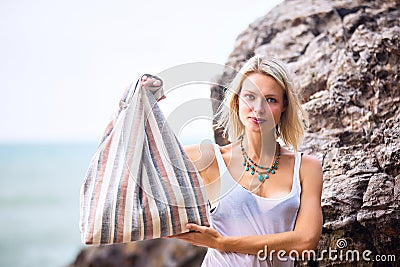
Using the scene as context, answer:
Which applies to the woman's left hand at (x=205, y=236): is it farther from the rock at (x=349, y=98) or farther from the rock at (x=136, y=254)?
the rock at (x=136, y=254)

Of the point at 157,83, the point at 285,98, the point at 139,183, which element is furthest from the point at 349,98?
the point at 139,183

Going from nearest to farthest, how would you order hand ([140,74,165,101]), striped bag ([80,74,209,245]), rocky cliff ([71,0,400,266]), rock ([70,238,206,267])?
striped bag ([80,74,209,245]) → hand ([140,74,165,101]) → rocky cliff ([71,0,400,266]) → rock ([70,238,206,267])

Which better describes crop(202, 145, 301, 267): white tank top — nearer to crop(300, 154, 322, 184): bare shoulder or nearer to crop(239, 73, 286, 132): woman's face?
crop(300, 154, 322, 184): bare shoulder

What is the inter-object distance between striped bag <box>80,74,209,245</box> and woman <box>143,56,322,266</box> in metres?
0.09

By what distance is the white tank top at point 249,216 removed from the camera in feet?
6.56

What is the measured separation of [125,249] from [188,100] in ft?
13.1

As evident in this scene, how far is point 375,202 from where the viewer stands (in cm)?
239

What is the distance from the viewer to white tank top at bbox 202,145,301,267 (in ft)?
6.56

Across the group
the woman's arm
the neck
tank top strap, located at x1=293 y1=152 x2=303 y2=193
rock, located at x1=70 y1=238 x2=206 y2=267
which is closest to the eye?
the neck

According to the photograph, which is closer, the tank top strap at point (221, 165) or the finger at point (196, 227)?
the finger at point (196, 227)

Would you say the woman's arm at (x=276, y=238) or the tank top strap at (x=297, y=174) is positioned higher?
the tank top strap at (x=297, y=174)

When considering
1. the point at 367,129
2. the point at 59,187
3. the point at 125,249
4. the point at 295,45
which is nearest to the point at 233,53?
the point at 295,45

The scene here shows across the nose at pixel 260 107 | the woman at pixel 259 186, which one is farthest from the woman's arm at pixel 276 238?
the nose at pixel 260 107

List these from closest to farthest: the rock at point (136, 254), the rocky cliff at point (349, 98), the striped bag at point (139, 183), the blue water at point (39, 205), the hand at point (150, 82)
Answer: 1. the striped bag at point (139, 183)
2. the hand at point (150, 82)
3. the rocky cliff at point (349, 98)
4. the rock at point (136, 254)
5. the blue water at point (39, 205)
